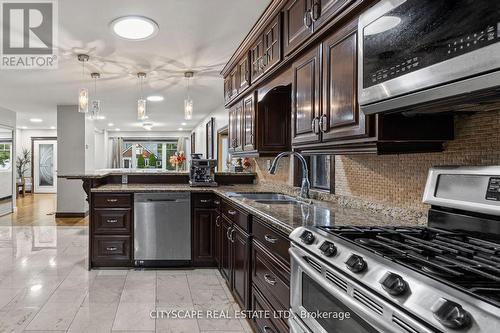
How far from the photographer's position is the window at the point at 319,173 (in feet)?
9.05

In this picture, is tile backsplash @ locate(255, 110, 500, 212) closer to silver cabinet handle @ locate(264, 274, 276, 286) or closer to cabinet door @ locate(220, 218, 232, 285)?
silver cabinet handle @ locate(264, 274, 276, 286)

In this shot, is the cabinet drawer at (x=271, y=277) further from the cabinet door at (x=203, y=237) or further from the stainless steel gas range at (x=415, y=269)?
the cabinet door at (x=203, y=237)

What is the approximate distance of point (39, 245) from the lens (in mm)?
4852

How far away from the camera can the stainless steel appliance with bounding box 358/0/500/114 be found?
93 cm

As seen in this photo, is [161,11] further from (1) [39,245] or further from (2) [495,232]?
(1) [39,245]

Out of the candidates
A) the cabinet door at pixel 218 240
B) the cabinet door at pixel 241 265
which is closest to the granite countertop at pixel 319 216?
the cabinet door at pixel 241 265

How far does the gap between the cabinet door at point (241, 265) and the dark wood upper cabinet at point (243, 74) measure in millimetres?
1417

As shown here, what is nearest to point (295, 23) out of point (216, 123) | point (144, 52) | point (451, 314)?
point (451, 314)

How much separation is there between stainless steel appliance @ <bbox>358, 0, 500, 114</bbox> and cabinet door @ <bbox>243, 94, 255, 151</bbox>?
1.81 metres

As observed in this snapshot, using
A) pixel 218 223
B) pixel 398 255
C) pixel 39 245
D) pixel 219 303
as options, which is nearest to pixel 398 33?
pixel 398 255

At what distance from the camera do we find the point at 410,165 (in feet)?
5.94

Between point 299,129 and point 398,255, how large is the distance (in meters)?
1.29

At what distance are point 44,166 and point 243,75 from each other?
11.5 metres

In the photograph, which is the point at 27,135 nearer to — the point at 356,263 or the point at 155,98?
the point at 155,98
